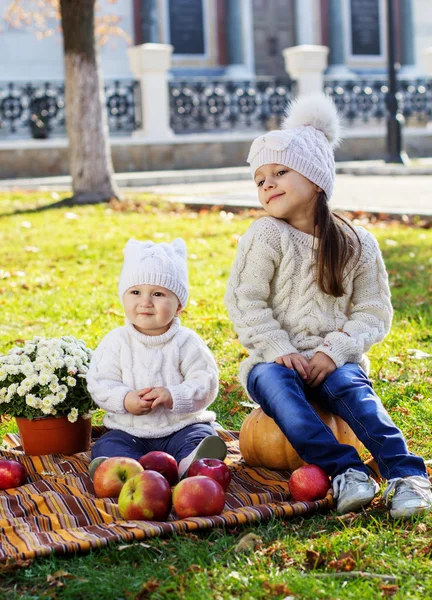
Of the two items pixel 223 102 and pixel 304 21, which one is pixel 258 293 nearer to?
pixel 223 102

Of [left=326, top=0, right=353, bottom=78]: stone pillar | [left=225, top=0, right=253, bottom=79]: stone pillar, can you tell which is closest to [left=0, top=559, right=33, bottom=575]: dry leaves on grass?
[left=225, top=0, right=253, bottom=79]: stone pillar

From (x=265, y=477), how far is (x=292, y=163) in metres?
1.30

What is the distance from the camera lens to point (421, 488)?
11.3 feet

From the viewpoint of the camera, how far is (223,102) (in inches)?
909

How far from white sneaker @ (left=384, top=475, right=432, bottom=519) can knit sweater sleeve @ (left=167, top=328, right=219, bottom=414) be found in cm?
89

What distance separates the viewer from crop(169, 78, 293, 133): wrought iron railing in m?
22.5

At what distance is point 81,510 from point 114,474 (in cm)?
19

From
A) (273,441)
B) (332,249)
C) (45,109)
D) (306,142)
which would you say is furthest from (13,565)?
(45,109)

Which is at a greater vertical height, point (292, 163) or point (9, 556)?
point (292, 163)

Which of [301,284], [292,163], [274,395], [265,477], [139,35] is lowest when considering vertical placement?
[265,477]

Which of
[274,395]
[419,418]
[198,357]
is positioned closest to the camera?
[274,395]

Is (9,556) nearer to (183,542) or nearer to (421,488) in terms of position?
(183,542)

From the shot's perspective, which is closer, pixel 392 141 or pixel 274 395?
pixel 274 395

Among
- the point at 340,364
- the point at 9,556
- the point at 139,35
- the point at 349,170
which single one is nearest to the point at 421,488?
the point at 340,364
